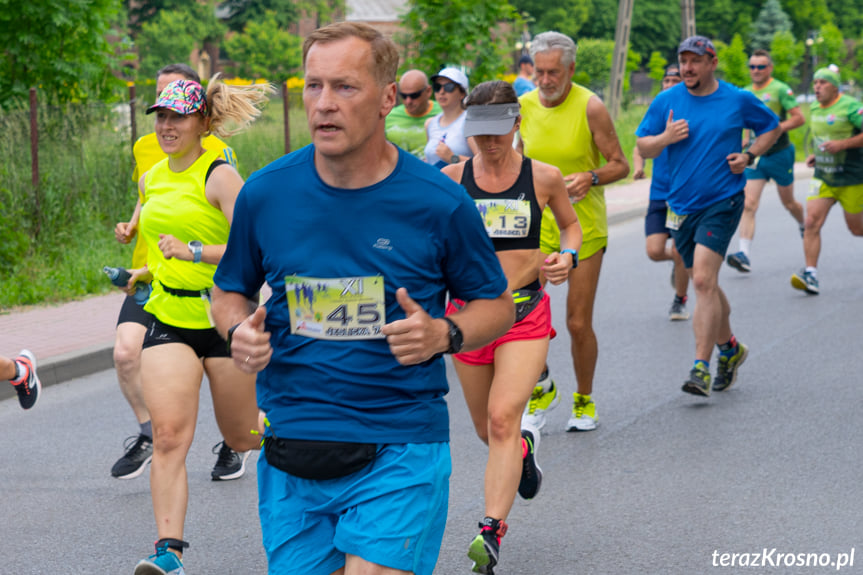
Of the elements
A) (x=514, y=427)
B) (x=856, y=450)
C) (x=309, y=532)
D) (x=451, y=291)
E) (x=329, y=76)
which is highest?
(x=329, y=76)

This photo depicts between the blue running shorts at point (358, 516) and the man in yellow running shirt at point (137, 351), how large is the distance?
8.92 ft

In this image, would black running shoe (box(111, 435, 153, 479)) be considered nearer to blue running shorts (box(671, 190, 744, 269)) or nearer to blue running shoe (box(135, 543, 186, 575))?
blue running shoe (box(135, 543, 186, 575))

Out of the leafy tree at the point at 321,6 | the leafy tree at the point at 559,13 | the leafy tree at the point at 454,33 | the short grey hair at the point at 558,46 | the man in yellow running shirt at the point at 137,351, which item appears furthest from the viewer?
the leafy tree at the point at 559,13

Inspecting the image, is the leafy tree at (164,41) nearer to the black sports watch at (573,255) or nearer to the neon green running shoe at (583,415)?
the neon green running shoe at (583,415)

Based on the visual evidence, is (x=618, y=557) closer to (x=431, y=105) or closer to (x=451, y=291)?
(x=451, y=291)

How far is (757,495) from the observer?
5539mm

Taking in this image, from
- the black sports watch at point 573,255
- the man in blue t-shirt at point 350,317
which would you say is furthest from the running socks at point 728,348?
the man in blue t-shirt at point 350,317

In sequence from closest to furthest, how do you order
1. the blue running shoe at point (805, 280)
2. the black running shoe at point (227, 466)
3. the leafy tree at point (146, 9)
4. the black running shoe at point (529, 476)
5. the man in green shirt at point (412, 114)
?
1. the black running shoe at point (529, 476)
2. the black running shoe at point (227, 466)
3. the man in green shirt at point (412, 114)
4. the blue running shoe at point (805, 280)
5. the leafy tree at point (146, 9)

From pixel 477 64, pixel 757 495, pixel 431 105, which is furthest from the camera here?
pixel 477 64

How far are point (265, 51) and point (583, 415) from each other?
53317mm

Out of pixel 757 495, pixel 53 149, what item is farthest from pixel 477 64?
pixel 757 495

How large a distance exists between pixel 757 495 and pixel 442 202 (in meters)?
3.25

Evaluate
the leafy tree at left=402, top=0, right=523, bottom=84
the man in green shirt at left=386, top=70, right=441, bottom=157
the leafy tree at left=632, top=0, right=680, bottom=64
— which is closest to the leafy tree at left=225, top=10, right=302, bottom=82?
the leafy tree at left=632, top=0, right=680, bottom=64

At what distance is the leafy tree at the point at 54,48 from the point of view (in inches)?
514
